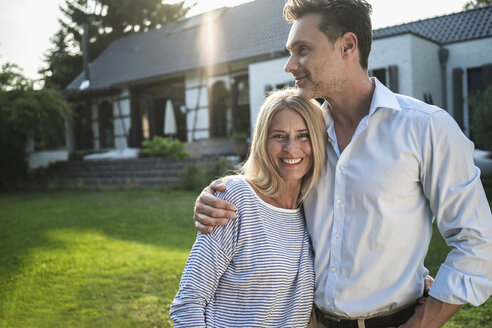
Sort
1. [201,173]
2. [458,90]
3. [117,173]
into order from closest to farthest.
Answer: [458,90], [201,173], [117,173]

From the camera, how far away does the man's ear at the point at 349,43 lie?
67.4 inches

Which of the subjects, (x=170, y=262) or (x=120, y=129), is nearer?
(x=170, y=262)

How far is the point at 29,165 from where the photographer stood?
14.9 m

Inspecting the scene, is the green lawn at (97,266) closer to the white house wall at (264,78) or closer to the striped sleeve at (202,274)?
the striped sleeve at (202,274)

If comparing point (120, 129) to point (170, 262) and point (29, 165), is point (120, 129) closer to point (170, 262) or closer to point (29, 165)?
point (29, 165)

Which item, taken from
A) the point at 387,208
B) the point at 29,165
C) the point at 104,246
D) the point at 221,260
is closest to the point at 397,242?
the point at 387,208

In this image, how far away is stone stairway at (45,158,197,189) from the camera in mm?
12297

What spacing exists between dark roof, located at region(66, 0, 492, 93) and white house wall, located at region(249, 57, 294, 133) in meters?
0.42

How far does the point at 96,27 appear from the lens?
25047mm

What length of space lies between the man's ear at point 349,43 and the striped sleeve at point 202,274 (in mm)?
818

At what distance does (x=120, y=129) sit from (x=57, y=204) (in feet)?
30.1

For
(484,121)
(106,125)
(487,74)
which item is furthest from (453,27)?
(106,125)

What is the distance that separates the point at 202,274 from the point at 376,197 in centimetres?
70

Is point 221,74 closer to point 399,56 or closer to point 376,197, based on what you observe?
point 399,56
